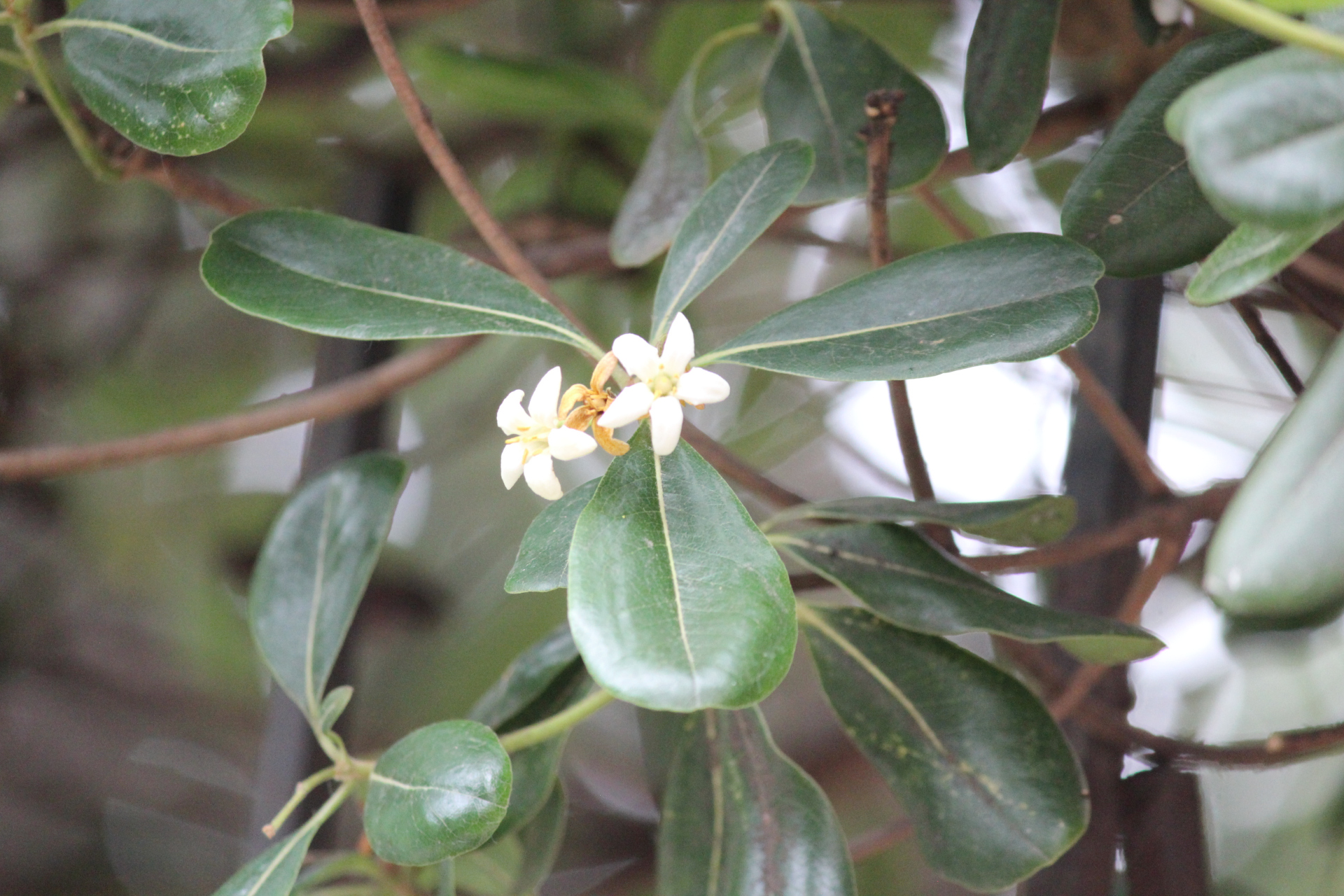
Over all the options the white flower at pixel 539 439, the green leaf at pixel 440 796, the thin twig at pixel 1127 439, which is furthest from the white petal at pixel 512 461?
the thin twig at pixel 1127 439

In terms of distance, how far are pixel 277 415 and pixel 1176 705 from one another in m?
0.98

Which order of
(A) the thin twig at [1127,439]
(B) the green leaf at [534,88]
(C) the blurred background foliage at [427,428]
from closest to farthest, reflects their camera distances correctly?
(A) the thin twig at [1127,439]
(B) the green leaf at [534,88]
(C) the blurred background foliage at [427,428]

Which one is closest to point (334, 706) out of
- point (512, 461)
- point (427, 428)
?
point (512, 461)

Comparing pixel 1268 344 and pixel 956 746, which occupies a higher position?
pixel 1268 344

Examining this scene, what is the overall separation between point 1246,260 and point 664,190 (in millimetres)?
395

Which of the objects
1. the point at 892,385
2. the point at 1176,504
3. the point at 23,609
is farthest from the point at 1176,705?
the point at 23,609

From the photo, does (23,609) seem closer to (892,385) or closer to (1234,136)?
(892,385)

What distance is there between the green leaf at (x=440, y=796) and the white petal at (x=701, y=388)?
188 mm

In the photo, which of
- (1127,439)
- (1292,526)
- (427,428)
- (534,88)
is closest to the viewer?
(1292,526)

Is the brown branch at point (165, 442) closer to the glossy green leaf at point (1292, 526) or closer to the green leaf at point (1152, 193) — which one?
the green leaf at point (1152, 193)

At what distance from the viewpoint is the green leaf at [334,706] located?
0.61m

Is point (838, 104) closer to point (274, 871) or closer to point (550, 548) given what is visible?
point (550, 548)

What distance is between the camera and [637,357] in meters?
0.45

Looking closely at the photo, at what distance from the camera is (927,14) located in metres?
1.06
